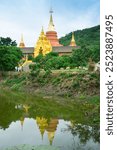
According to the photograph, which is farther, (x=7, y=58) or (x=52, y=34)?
(x=52, y=34)

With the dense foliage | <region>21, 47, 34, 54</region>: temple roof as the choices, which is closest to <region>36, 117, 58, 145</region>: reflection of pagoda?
the dense foliage

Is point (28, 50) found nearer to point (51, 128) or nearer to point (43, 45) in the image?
point (43, 45)

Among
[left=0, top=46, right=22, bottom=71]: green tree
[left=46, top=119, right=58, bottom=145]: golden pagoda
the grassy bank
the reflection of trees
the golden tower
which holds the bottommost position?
[left=46, top=119, right=58, bottom=145]: golden pagoda

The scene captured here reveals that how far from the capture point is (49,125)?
52.4 ft

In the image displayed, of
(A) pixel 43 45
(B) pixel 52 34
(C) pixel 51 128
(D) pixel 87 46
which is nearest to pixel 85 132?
(C) pixel 51 128

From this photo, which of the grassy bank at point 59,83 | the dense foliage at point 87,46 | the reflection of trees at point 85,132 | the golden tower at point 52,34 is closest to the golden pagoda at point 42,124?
the reflection of trees at point 85,132

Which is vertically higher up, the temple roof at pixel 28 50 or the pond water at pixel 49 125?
the temple roof at pixel 28 50

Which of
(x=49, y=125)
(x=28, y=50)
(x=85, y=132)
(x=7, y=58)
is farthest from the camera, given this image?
(x=28, y=50)

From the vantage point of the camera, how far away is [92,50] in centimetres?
4103

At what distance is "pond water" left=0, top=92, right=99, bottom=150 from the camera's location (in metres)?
12.0

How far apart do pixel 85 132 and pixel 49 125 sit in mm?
2860

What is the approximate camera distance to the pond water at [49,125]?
1196cm

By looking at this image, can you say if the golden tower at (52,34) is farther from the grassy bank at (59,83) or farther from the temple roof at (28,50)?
the grassy bank at (59,83)

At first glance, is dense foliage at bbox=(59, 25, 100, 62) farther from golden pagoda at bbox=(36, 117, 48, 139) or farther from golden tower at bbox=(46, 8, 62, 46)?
golden pagoda at bbox=(36, 117, 48, 139)
